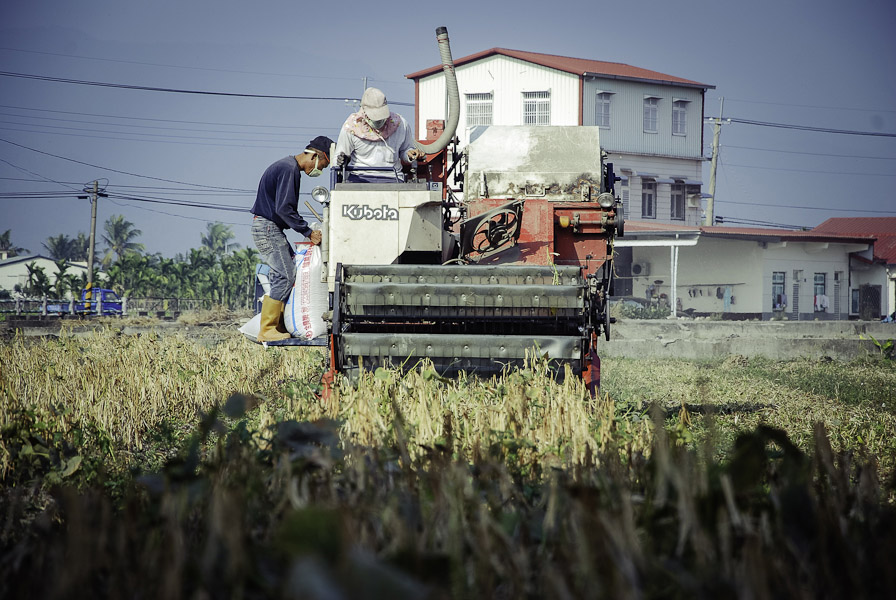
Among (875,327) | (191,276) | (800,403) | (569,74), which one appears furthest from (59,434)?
(191,276)

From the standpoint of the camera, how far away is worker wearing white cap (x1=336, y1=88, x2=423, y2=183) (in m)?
7.20

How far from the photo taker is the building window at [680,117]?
4228cm

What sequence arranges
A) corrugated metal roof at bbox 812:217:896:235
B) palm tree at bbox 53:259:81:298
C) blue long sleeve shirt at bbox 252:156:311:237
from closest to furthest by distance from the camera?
blue long sleeve shirt at bbox 252:156:311:237 → palm tree at bbox 53:259:81:298 → corrugated metal roof at bbox 812:217:896:235

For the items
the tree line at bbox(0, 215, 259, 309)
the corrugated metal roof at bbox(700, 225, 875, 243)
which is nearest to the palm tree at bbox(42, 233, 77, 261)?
the tree line at bbox(0, 215, 259, 309)

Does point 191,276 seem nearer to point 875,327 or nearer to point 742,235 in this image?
point 742,235

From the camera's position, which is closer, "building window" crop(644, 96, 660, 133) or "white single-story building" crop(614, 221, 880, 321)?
"white single-story building" crop(614, 221, 880, 321)

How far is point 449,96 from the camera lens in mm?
7383

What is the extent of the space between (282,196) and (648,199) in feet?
122

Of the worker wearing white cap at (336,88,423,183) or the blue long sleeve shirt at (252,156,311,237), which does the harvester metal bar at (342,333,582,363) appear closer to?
the blue long sleeve shirt at (252,156,311,237)

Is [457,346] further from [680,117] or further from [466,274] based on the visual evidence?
[680,117]

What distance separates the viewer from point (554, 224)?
7.31 metres

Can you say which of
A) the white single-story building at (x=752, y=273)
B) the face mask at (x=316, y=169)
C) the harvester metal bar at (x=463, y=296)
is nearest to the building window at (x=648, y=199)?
the white single-story building at (x=752, y=273)

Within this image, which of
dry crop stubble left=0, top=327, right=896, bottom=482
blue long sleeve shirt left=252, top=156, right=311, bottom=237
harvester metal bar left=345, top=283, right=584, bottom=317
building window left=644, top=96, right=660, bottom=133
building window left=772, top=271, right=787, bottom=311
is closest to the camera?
dry crop stubble left=0, top=327, right=896, bottom=482

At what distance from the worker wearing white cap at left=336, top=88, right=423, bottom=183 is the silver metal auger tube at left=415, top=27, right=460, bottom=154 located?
293 mm
